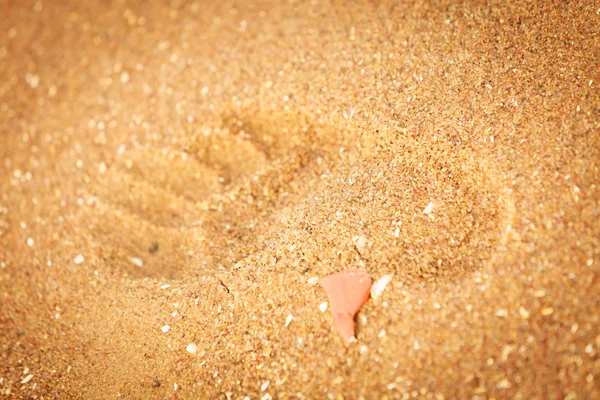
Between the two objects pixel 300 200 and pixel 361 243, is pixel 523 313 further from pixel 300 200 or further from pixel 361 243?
pixel 300 200

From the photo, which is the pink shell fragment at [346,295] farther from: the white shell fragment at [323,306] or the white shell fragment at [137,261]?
the white shell fragment at [137,261]

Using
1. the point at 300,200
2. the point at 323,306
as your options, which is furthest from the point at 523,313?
the point at 300,200

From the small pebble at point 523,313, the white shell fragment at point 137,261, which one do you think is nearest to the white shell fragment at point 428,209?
the small pebble at point 523,313

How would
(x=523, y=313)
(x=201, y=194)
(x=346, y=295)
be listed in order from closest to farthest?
1. (x=523, y=313)
2. (x=346, y=295)
3. (x=201, y=194)

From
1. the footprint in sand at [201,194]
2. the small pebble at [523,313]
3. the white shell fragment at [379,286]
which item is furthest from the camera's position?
the footprint in sand at [201,194]

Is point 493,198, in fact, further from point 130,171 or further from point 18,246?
point 18,246

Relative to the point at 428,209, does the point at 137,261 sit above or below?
below
